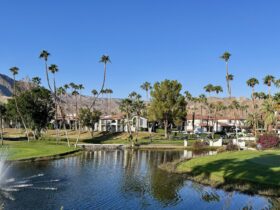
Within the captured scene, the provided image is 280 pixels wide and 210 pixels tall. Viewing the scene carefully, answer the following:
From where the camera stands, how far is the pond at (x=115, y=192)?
3125cm

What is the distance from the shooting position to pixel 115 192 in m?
36.5

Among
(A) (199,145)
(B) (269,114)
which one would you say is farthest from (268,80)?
(A) (199,145)

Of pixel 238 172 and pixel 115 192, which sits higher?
pixel 238 172

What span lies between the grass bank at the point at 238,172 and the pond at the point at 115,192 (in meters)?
1.89

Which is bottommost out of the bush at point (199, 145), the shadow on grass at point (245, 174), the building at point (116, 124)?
the shadow on grass at point (245, 174)

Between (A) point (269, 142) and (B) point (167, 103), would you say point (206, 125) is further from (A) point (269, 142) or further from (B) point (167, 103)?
(A) point (269, 142)

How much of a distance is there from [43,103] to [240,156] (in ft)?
234

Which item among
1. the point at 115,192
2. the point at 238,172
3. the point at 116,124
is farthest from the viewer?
the point at 116,124

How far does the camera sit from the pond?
31250mm

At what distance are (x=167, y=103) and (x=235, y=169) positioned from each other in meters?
83.9

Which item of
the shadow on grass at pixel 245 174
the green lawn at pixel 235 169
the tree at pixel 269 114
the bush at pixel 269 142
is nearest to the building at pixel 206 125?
the tree at pixel 269 114

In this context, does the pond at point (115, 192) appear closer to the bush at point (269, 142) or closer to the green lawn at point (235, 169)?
the green lawn at point (235, 169)

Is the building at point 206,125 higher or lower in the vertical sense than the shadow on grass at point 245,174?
higher

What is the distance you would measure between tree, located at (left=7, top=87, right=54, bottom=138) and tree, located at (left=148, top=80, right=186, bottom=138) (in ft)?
118
